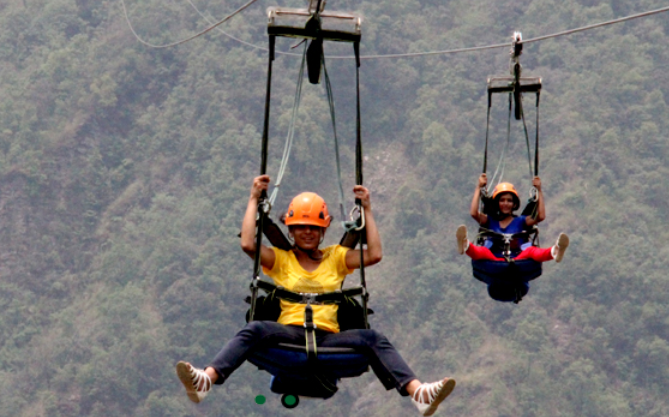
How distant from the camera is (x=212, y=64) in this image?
75.8 meters

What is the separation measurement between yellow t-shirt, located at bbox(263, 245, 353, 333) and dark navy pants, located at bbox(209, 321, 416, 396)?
0.36 feet

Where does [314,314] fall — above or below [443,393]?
above

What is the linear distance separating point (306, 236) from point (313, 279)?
302 millimetres

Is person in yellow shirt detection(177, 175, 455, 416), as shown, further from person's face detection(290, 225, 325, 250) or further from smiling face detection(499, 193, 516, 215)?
smiling face detection(499, 193, 516, 215)

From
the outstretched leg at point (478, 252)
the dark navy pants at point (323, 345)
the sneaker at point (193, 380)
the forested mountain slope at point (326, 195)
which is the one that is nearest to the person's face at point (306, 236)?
the dark navy pants at point (323, 345)

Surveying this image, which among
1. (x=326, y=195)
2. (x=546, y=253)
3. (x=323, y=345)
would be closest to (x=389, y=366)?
(x=323, y=345)

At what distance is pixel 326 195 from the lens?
6706 cm

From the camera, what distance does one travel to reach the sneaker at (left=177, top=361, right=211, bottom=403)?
8583 mm

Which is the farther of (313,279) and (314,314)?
(313,279)

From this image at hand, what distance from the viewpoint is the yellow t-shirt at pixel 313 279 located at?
31.6 ft

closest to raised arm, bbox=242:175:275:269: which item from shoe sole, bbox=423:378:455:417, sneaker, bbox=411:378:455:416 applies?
sneaker, bbox=411:378:455:416

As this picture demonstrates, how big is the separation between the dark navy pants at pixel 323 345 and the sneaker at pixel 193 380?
0.16m

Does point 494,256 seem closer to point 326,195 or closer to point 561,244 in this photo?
point 561,244

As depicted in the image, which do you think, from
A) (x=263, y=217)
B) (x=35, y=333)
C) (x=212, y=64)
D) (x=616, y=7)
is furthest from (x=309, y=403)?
(x=263, y=217)
